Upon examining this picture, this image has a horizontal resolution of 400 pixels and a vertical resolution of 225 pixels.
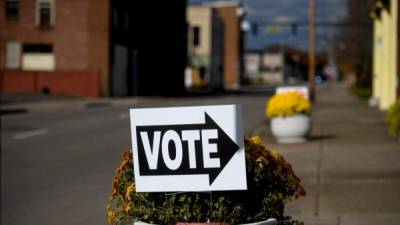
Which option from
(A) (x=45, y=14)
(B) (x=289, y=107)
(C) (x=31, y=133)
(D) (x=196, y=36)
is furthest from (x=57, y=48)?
(D) (x=196, y=36)

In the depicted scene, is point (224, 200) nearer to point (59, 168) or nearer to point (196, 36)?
point (59, 168)

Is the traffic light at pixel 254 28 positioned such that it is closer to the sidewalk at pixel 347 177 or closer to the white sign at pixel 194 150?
the sidewalk at pixel 347 177

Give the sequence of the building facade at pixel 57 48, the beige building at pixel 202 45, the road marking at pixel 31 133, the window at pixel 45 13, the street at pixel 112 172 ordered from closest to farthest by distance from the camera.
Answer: the street at pixel 112 172 < the road marking at pixel 31 133 < the building facade at pixel 57 48 < the window at pixel 45 13 < the beige building at pixel 202 45

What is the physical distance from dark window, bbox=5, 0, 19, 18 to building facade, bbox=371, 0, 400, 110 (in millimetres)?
22682

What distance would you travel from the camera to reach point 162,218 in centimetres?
555

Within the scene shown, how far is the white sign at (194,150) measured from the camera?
17.7 feet

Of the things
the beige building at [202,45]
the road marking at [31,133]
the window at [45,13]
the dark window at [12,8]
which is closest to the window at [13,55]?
the dark window at [12,8]

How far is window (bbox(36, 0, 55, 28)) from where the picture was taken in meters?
50.0

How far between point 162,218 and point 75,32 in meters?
44.8

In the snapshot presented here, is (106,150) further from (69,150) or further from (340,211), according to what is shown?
(340,211)

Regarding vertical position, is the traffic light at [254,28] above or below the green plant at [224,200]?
above

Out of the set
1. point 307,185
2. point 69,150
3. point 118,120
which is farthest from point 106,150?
point 118,120

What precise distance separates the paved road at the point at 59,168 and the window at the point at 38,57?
23.7 meters

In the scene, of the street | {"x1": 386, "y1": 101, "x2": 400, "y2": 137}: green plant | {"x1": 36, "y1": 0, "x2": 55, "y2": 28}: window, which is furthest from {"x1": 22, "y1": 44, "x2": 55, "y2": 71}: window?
{"x1": 386, "y1": 101, "x2": 400, "y2": 137}: green plant
